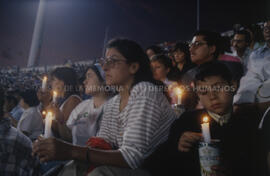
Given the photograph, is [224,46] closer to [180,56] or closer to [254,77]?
[180,56]

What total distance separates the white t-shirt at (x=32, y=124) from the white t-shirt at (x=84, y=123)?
966mm

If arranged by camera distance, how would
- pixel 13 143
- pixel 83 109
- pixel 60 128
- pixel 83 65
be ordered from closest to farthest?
1. pixel 13 143
2. pixel 60 128
3. pixel 83 109
4. pixel 83 65

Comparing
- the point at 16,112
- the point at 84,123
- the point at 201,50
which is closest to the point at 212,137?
the point at 84,123

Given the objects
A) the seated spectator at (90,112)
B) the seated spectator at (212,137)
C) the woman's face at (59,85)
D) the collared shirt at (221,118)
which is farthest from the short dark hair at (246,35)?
the woman's face at (59,85)

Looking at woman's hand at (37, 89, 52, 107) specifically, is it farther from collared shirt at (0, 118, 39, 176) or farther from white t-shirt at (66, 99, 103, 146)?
collared shirt at (0, 118, 39, 176)

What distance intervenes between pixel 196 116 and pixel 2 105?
6.22ft

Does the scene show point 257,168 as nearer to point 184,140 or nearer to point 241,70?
point 184,140

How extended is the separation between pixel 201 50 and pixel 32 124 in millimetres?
2909

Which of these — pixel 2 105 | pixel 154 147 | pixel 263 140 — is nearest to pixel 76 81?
pixel 2 105

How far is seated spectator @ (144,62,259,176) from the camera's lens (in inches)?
62.4

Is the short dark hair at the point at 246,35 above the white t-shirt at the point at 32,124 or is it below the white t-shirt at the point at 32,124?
above

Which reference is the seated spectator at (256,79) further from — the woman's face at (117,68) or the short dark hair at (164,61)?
the short dark hair at (164,61)

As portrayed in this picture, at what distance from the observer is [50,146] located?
4.63 feet

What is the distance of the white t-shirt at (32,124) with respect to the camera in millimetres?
3742
